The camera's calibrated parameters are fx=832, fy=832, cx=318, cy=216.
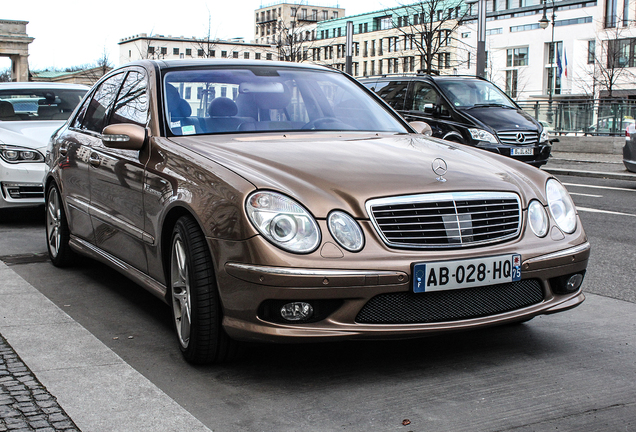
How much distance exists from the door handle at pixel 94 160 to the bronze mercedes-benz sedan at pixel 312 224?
1.02ft

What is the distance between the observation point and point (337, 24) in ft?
378

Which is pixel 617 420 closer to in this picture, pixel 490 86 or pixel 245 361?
pixel 245 361

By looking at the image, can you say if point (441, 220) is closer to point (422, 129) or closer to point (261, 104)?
point (261, 104)

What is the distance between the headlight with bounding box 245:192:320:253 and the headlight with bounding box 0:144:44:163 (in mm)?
5915

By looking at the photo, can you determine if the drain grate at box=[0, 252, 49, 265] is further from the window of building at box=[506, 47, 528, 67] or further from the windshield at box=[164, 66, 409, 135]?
the window of building at box=[506, 47, 528, 67]

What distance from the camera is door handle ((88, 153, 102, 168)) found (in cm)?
518

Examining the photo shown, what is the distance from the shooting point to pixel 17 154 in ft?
28.5

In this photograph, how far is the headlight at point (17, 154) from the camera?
28.5 feet

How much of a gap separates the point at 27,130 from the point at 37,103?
103cm

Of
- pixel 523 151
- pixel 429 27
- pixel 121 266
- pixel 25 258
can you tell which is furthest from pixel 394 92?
pixel 429 27

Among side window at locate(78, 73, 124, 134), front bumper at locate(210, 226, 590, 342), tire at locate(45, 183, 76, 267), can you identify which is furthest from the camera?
tire at locate(45, 183, 76, 267)

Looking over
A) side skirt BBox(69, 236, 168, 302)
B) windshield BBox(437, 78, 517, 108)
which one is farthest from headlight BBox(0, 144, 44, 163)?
windshield BBox(437, 78, 517, 108)

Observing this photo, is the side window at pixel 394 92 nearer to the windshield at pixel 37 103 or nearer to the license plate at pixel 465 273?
the windshield at pixel 37 103

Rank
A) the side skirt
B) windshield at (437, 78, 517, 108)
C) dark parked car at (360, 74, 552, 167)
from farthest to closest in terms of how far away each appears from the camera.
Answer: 1. windshield at (437, 78, 517, 108)
2. dark parked car at (360, 74, 552, 167)
3. the side skirt
